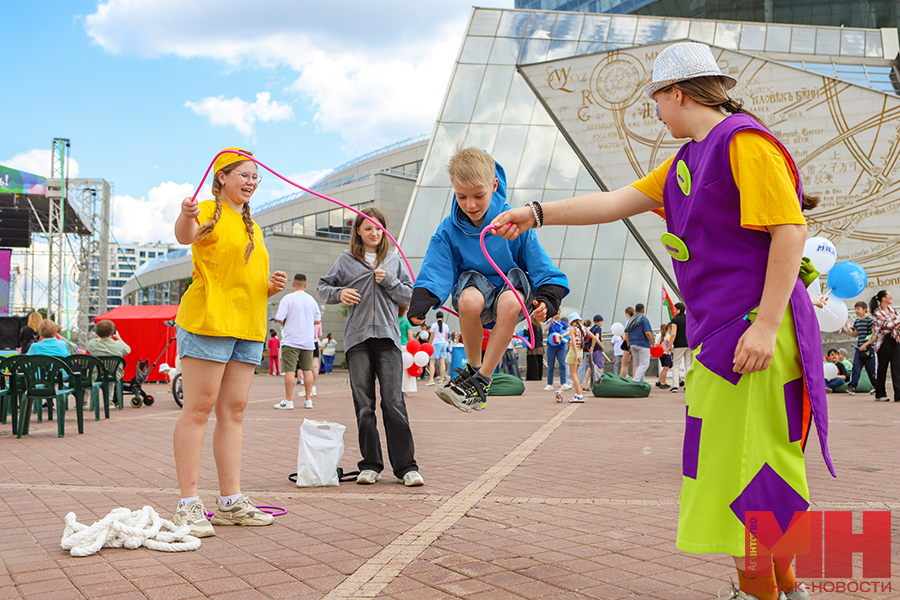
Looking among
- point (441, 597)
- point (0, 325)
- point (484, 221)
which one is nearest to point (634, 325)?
point (484, 221)

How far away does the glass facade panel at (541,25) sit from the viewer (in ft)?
87.5

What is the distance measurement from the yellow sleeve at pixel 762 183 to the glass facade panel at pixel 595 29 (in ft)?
85.3

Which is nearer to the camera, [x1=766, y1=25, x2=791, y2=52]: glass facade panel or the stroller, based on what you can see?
the stroller

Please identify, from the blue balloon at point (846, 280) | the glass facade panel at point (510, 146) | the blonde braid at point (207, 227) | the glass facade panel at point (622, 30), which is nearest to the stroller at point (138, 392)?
the blonde braid at point (207, 227)

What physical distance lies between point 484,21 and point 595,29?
4320 millimetres

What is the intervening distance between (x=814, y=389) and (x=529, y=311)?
69.6 inches

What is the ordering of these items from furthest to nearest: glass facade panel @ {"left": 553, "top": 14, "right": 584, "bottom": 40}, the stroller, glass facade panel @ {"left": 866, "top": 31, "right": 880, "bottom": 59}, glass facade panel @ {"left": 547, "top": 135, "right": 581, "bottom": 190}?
glass facade panel @ {"left": 866, "top": 31, "right": 880, "bottom": 59}
glass facade panel @ {"left": 553, "top": 14, "right": 584, "bottom": 40}
glass facade panel @ {"left": 547, "top": 135, "right": 581, "bottom": 190}
the stroller

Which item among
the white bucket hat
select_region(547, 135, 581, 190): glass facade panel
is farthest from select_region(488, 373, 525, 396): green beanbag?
the white bucket hat

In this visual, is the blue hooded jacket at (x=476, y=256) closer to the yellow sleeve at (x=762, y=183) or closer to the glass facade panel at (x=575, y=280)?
the yellow sleeve at (x=762, y=183)

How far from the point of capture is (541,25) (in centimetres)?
2703

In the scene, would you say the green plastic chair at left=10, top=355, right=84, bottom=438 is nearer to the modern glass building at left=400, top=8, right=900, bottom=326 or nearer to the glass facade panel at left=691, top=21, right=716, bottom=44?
the modern glass building at left=400, top=8, right=900, bottom=326

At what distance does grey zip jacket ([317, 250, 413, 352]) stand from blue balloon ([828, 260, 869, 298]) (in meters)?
7.16

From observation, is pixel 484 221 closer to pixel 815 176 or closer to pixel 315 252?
pixel 815 176

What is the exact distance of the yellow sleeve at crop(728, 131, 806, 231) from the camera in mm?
2203
